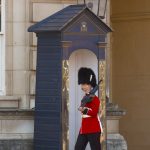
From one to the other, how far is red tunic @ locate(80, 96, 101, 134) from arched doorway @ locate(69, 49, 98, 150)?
96 cm

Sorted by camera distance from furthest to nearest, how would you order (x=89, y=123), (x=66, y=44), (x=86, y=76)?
(x=66, y=44)
(x=86, y=76)
(x=89, y=123)

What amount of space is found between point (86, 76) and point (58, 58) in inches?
20.9

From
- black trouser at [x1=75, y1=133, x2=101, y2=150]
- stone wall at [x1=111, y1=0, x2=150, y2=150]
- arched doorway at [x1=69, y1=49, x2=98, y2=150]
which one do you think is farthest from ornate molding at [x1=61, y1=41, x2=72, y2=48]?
stone wall at [x1=111, y1=0, x2=150, y2=150]

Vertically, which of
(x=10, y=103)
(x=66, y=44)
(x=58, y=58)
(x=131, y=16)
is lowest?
(x=10, y=103)

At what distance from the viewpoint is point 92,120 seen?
46.1ft

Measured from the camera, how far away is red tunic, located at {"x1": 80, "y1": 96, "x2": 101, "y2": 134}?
45.9 feet

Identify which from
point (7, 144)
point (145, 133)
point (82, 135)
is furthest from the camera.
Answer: point (145, 133)

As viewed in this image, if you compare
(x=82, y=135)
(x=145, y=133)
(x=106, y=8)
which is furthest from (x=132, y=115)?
(x=82, y=135)

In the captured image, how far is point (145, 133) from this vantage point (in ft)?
60.2

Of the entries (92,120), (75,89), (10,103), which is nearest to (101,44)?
(75,89)

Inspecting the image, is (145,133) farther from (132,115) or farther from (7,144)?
(7,144)

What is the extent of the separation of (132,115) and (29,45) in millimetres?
3759

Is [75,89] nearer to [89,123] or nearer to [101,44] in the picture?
[101,44]

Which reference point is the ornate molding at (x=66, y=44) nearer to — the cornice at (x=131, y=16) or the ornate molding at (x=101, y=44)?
the ornate molding at (x=101, y=44)
